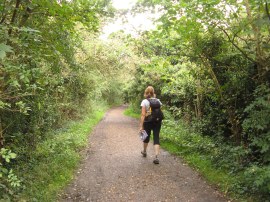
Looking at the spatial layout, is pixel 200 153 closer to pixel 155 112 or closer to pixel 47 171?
pixel 155 112

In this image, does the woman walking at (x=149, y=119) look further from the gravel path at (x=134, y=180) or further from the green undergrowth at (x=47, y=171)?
the green undergrowth at (x=47, y=171)

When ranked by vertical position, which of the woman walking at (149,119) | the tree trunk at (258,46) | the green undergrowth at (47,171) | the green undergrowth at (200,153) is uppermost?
the tree trunk at (258,46)

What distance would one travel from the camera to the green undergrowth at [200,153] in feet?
19.1

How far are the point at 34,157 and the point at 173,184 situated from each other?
144 inches

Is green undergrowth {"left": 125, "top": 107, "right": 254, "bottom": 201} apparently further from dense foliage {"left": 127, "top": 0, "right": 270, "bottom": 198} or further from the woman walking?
the woman walking

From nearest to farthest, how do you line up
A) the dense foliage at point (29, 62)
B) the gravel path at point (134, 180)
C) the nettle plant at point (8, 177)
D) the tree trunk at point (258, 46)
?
the nettle plant at point (8, 177)
the dense foliage at point (29, 62)
the tree trunk at point (258, 46)
the gravel path at point (134, 180)

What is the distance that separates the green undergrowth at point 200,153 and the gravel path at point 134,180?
0.23 metres

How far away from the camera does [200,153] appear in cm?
823

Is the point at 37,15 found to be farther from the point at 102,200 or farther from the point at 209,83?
the point at 209,83

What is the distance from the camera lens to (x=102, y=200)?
18.2 feet

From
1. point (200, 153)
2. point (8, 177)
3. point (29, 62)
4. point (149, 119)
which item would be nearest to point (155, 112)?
point (149, 119)

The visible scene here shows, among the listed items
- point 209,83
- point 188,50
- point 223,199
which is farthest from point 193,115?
point 223,199

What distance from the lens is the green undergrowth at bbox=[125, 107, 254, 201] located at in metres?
5.82

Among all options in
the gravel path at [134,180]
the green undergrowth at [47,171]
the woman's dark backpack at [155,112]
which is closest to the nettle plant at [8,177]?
the green undergrowth at [47,171]
